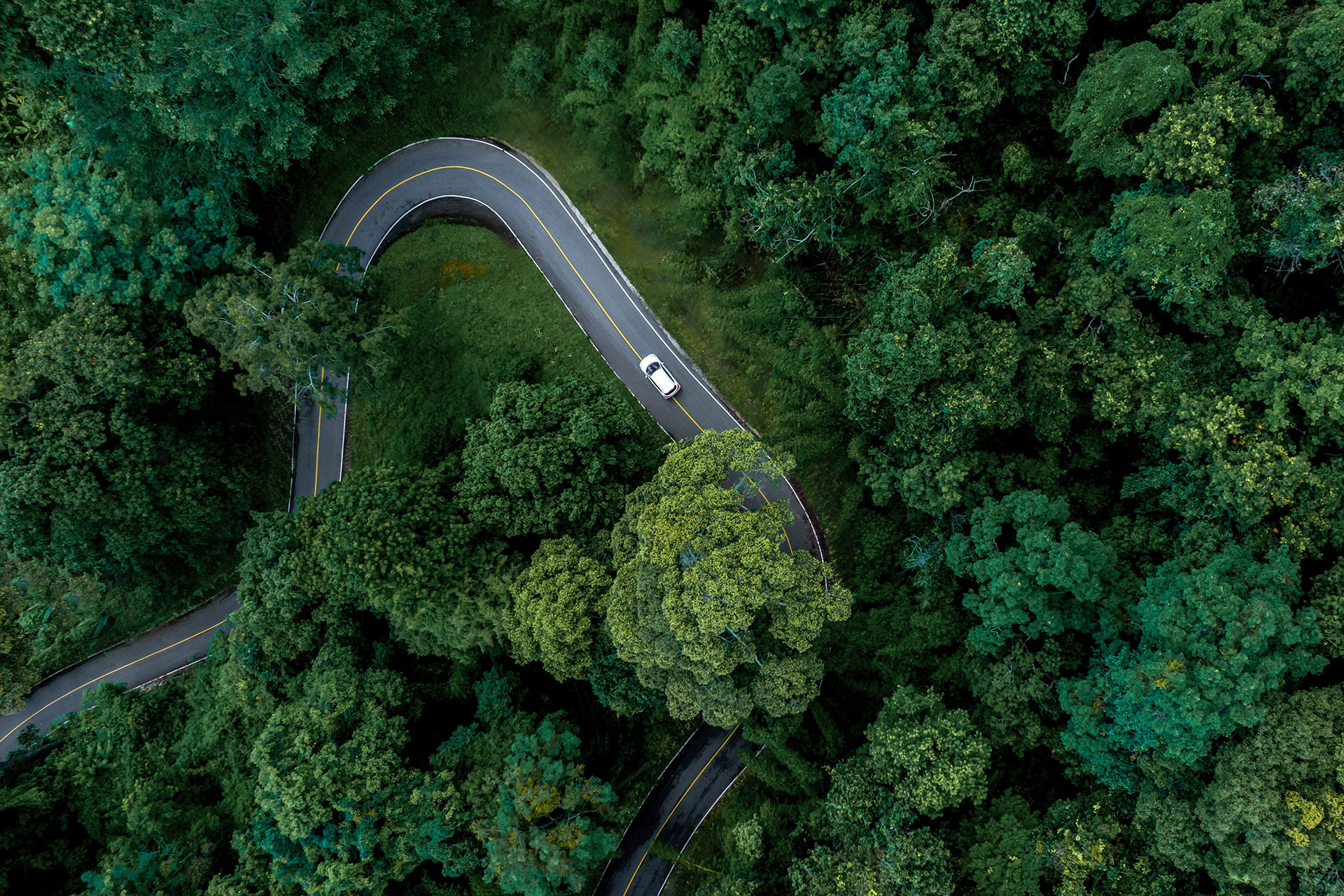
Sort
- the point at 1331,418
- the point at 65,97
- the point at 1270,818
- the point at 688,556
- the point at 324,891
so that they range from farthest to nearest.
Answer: the point at 65,97 → the point at 324,891 → the point at 688,556 → the point at 1331,418 → the point at 1270,818

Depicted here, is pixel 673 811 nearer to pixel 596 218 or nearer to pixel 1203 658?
pixel 1203 658

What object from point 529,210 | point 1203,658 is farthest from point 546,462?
point 1203,658

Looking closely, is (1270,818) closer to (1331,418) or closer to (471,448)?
(1331,418)

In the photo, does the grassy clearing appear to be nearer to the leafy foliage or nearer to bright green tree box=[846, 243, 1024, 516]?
bright green tree box=[846, 243, 1024, 516]

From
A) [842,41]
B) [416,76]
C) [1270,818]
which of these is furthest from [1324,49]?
[416,76]

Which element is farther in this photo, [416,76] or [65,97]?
[416,76]

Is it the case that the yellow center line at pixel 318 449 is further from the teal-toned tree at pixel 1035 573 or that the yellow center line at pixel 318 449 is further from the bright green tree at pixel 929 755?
the teal-toned tree at pixel 1035 573

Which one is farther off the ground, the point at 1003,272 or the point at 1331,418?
the point at 1003,272
